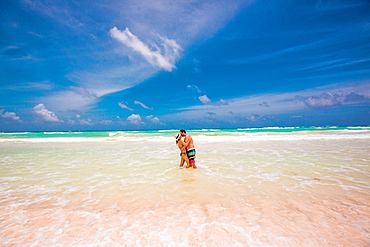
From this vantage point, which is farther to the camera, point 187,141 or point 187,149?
point 187,149

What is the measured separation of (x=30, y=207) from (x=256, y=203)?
17.7 ft

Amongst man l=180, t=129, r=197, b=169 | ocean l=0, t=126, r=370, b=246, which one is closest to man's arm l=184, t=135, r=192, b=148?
man l=180, t=129, r=197, b=169

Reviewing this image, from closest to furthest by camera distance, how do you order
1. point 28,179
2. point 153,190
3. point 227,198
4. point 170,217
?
point 170,217, point 227,198, point 153,190, point 28,179

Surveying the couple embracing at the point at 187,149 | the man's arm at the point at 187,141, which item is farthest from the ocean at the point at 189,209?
the man's arm at the point at 187,141

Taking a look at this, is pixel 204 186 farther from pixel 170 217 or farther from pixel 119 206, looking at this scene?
pixel 119 206

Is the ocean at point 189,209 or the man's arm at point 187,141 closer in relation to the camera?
the ocean at point 189,209

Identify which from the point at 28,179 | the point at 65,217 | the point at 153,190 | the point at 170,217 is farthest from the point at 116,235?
the point at 28,179

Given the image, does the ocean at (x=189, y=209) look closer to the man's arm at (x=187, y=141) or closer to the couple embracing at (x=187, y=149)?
Answer: the couple embracing at (x=187, y=149)

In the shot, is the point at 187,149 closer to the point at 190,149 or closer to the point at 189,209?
the point at 190,149

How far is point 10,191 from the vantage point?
5.34 m

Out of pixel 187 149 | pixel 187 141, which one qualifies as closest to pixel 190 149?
pixel 187 149

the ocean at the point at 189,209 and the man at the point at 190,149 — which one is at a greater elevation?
the man at the point at 190,149

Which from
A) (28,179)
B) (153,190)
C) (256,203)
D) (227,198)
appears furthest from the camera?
(28,179)

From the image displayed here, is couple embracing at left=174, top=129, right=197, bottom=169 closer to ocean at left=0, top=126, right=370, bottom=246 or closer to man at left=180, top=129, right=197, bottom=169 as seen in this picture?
man at left=180, top=129, right=197, bottom=169
